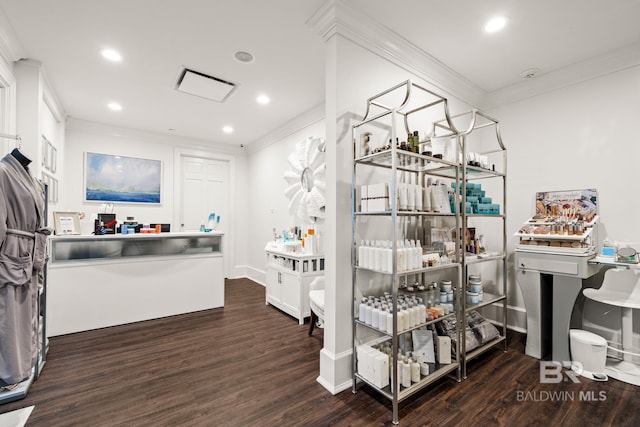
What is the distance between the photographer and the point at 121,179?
493 cm

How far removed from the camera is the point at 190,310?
3789mm

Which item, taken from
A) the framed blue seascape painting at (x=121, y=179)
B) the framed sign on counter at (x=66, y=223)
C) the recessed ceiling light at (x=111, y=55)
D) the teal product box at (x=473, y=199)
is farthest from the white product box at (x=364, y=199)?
the framed blue seascape painting at (x=121, y=179)

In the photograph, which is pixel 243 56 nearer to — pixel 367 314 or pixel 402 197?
pixel 402 197

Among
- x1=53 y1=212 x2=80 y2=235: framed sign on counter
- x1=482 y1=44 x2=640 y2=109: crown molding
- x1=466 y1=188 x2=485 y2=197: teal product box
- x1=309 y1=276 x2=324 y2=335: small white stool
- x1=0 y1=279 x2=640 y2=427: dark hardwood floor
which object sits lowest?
x1=0 y1=279 x2=640 y2=427: dark hardwood floor

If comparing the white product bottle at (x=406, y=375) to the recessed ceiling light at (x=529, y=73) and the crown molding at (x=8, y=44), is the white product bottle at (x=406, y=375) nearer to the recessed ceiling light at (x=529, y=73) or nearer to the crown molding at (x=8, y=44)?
the recessed ceiling light at (x=529, y=73)

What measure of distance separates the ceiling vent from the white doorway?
230 cm

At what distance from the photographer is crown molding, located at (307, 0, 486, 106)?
6.88 feet

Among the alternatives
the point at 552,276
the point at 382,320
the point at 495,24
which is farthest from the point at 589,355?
the point at 495,24

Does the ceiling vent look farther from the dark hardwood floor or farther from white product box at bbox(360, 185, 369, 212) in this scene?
the dark hardwood floor

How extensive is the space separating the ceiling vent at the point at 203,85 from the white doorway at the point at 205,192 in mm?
2300

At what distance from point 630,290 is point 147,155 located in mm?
6693

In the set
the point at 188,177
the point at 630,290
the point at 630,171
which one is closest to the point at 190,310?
the point at 188,177

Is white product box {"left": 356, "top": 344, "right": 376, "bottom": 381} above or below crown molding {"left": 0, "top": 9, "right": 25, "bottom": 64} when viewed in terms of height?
below
